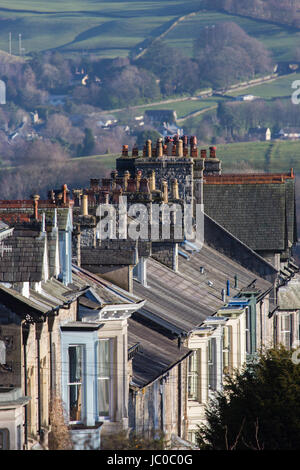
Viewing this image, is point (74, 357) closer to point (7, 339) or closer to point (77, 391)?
point (77, 391)

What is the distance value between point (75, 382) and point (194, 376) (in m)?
15.6

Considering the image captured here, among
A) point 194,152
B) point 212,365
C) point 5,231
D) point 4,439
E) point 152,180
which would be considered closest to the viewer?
point 4,439

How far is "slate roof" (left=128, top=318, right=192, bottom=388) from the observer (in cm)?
3803

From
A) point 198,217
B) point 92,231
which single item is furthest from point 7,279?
point 198,217

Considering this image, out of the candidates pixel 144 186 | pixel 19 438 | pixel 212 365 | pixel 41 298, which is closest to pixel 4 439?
pixel 19 438

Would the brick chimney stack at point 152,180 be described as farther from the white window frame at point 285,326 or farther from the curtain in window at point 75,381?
the curtain in window at point 75,381

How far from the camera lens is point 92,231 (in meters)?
40.8

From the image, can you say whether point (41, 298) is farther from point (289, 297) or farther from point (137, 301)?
point (289, 297)

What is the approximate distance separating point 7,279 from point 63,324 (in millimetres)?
3211

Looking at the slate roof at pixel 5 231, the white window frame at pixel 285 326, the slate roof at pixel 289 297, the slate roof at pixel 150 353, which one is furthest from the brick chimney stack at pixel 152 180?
the slate roof at pixel 5 231

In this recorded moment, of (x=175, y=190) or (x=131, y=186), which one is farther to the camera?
(x=175, y=190)

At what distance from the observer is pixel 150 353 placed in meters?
40.3

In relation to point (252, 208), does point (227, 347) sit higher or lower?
lower

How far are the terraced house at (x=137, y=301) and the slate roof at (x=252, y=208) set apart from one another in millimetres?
81
